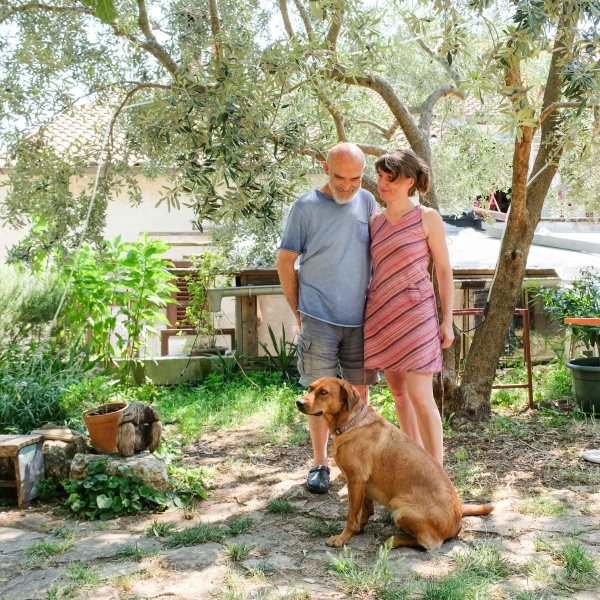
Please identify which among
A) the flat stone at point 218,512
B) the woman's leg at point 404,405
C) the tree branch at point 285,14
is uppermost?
the tree branch at point 285,14

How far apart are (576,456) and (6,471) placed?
4357mm

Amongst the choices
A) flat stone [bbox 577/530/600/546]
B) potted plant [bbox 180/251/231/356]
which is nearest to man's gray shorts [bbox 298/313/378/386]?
flat stone [bbox 577/530/600/546]

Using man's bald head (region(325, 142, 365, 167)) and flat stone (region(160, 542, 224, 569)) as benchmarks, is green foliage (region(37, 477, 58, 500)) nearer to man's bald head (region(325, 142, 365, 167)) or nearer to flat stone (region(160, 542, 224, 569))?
flat stone (region(160, 542, 224, 569))

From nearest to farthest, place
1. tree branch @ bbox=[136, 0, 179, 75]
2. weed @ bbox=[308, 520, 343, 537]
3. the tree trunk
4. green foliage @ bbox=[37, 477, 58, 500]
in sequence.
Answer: weed @ bbox=[308, 520, 343, 537] → green foliage @ bbox=[37, 477, 58, 500] → tree branch @ bbox=[136, 0, 179, 75] → the tree trunk

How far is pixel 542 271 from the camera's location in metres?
9.83

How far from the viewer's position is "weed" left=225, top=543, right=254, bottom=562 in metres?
3.45

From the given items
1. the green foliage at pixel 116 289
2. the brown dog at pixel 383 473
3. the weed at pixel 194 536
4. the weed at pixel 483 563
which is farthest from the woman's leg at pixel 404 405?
the green foliage at pixel 116 289

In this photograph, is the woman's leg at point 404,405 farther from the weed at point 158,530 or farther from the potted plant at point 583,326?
the potted plant at point 583,326

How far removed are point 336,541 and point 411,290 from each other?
150 cm

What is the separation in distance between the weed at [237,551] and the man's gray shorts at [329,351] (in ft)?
3.71

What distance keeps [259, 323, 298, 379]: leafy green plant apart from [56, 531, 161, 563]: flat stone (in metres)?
5.07

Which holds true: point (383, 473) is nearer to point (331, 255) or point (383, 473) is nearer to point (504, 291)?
point (331, 255)

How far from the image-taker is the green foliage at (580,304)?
7207 mm

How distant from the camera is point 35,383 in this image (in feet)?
18.7
